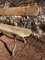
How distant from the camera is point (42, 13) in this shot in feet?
19.6

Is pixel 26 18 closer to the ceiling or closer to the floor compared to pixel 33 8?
closer to the floor

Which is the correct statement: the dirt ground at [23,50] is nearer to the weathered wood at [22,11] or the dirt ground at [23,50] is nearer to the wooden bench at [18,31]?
the wooden bench at [18,31]

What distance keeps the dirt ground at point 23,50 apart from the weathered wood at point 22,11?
2.34 ft

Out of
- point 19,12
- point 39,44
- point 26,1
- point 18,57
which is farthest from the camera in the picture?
point 26,1

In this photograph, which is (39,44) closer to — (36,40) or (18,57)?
(36,40)

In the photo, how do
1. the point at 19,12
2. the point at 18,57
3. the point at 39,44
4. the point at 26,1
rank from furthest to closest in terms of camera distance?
the point at 26,1
the point at 19,12
the point at 39,44
the point at 18,57

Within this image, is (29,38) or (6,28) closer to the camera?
(6,28)

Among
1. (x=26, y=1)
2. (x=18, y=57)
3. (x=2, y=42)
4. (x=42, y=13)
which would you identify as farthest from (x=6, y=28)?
(x=26, y=1)

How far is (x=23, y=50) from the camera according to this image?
5090 millimetres

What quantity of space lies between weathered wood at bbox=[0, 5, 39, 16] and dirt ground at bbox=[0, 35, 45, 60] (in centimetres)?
71

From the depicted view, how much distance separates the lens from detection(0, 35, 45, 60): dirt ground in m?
4.90

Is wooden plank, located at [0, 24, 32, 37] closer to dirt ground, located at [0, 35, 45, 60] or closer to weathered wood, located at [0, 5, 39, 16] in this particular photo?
dirt ground, located at [0, 35, 45, 60]

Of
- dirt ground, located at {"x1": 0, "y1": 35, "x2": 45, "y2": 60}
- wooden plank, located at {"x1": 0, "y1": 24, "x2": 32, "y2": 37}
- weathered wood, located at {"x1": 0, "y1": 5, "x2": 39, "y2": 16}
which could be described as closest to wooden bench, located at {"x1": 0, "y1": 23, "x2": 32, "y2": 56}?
wooden plank, located at {"x1": 0, "y1": 24, "x2": 32, "y2": 37}

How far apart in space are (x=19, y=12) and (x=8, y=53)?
4.18 feet
